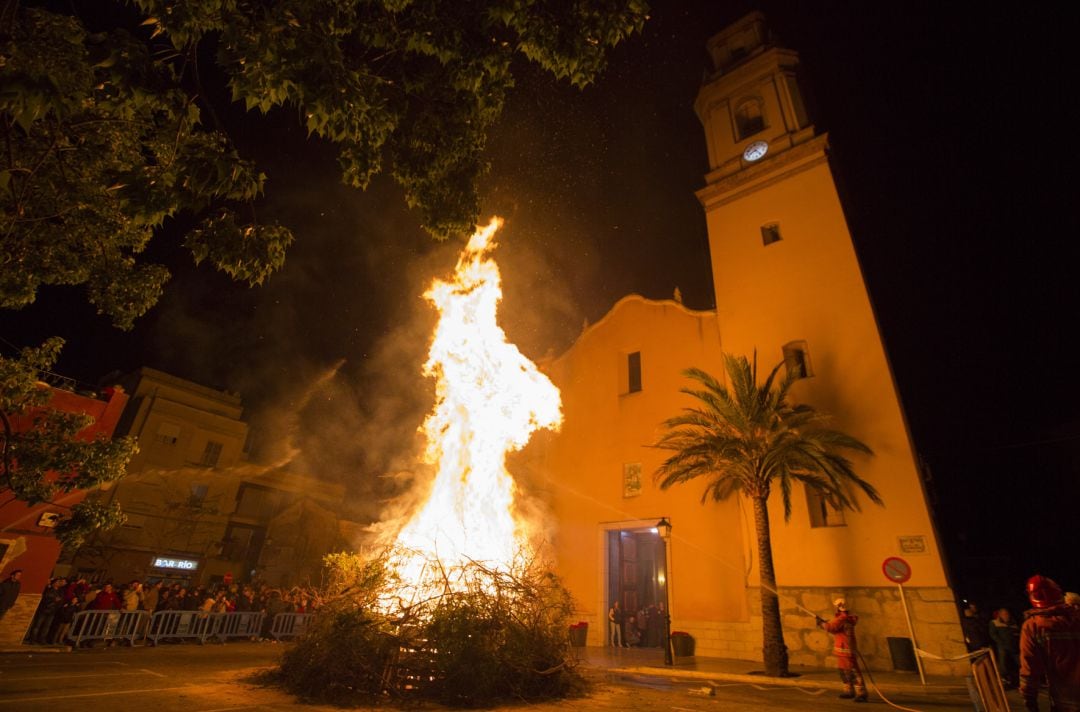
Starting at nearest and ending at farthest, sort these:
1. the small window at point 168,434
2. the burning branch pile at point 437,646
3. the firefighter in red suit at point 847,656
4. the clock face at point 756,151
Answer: the burning branch pile at point 437,646 < the firefighter in red suit at point 847,656 < the clock face at point 756,151 < the small window at point 168,434

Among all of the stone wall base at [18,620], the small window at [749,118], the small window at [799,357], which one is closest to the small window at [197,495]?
the stone wall base at [18,620]

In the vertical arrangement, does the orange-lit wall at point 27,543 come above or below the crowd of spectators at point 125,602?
above

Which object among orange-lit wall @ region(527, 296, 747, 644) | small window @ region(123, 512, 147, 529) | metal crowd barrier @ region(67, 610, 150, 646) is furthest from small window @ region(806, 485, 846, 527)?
small window @ region(123, 512, 147, 529)

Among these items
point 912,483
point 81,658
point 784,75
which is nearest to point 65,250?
point 81,658

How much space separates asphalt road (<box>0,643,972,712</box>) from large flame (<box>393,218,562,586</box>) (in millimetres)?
2946

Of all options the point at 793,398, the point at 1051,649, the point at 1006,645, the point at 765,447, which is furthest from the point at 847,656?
the point at 793,398

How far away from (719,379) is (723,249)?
6.29 metres

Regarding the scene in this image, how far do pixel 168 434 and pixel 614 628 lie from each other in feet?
99.5

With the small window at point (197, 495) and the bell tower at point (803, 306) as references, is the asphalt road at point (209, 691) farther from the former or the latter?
the small window at point (197, 495)

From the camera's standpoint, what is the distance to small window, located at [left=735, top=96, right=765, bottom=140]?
24719mm

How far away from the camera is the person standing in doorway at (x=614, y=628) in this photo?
20.7m

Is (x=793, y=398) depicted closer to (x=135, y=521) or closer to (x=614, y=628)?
(x=614, y=628)

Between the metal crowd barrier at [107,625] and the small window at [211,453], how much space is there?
22100mm

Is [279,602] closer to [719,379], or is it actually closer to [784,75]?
[719,379]
